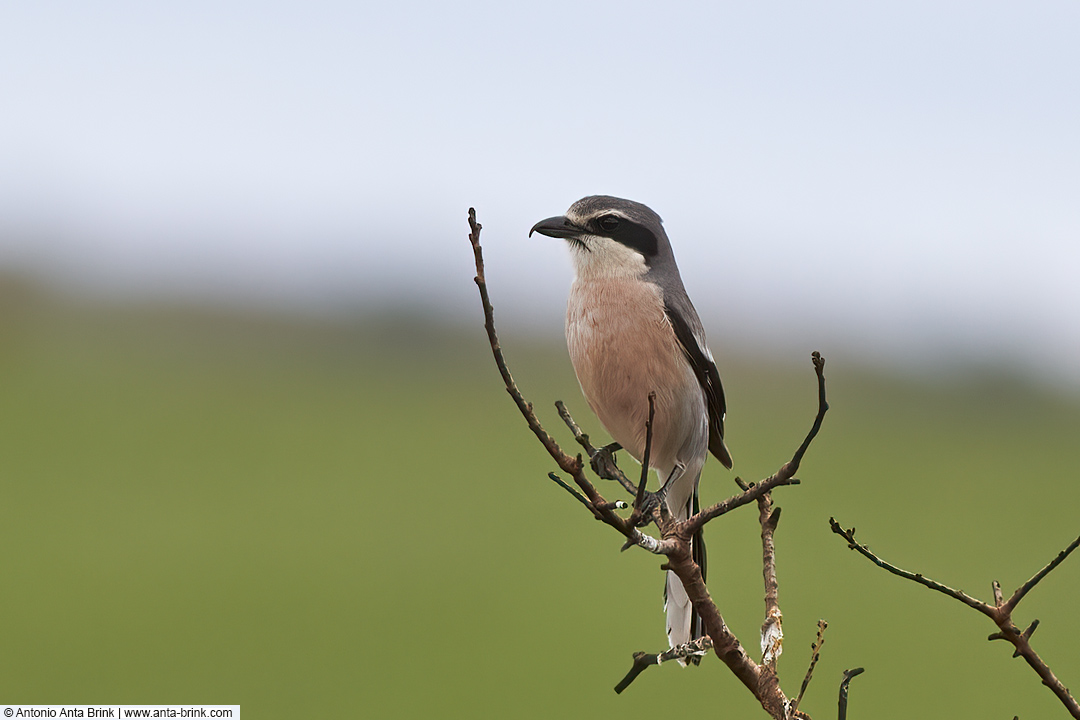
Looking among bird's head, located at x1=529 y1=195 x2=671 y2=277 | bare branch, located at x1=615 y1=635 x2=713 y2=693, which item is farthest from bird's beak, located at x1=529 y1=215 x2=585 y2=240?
bare branch, located at x1=615 y1=635 x2=713 y2=693

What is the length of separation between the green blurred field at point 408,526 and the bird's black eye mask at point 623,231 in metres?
43.7

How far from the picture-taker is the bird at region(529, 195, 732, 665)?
389 cm

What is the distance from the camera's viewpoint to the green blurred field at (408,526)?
5531 cm

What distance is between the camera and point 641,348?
3.95 meters

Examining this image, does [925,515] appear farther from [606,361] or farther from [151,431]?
[606,361]

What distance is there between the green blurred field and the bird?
4377cm

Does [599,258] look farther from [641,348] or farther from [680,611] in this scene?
[680,611]

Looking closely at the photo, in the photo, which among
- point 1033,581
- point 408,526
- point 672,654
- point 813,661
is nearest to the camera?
point 1033,581

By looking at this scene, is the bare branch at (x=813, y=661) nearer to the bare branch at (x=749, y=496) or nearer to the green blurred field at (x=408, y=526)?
the bare branch at (x=749, y=496)

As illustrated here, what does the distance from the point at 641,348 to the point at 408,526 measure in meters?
86.7

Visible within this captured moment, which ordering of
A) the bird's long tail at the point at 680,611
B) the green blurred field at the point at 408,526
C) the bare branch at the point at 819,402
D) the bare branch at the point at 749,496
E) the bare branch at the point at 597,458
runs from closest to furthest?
1. the bare branch at the point at 819,402
2. the bare branch at the point at 749,496
3. the bare branch at the point at 597,458
4. the bird's long tail at the point at 680,611
5. the green blurred field at the point at 408,526

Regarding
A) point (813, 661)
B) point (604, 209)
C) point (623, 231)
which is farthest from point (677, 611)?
point (604, 209)

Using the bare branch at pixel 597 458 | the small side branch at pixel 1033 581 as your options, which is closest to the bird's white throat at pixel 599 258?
the bare branch at pixel 597 458

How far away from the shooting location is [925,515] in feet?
305
